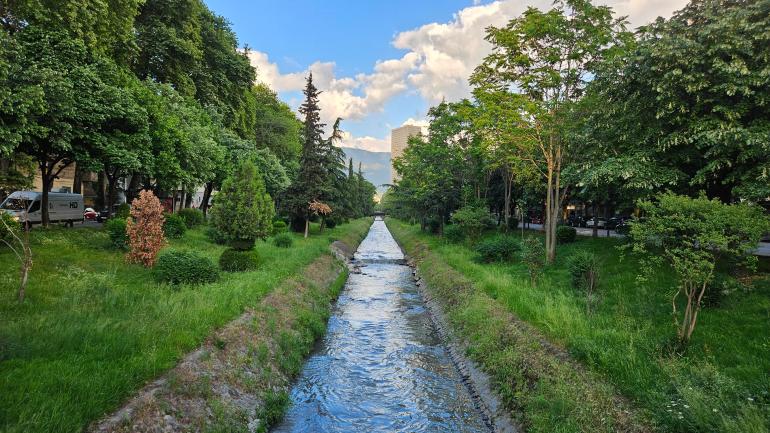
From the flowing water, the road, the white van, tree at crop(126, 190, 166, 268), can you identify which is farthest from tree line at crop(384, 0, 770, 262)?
the white van

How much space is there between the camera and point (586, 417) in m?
7.49

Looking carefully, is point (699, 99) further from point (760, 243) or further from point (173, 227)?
point (173, 227)

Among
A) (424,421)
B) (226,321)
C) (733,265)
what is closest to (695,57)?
(733,265)

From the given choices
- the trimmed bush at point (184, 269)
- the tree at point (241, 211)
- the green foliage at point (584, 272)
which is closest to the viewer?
the trimmed bush at point (184, 269)

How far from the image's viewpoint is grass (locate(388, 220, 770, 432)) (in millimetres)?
6660

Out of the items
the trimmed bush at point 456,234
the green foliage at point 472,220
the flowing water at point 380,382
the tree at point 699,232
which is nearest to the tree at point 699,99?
the tree at point 699,232

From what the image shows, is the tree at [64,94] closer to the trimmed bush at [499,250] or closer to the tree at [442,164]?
the trimmed bush at [499,250]

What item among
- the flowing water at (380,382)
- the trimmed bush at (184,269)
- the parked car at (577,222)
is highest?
the parked car at (577,222)

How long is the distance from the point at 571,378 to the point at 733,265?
9.46 m

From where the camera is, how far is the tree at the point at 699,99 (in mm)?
12852

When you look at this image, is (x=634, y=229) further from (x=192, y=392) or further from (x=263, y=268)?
(x=263, y=268)

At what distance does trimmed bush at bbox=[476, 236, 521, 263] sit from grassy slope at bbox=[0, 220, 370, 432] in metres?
13.1

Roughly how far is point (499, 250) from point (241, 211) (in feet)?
48.4

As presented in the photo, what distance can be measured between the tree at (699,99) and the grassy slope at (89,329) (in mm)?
14999
